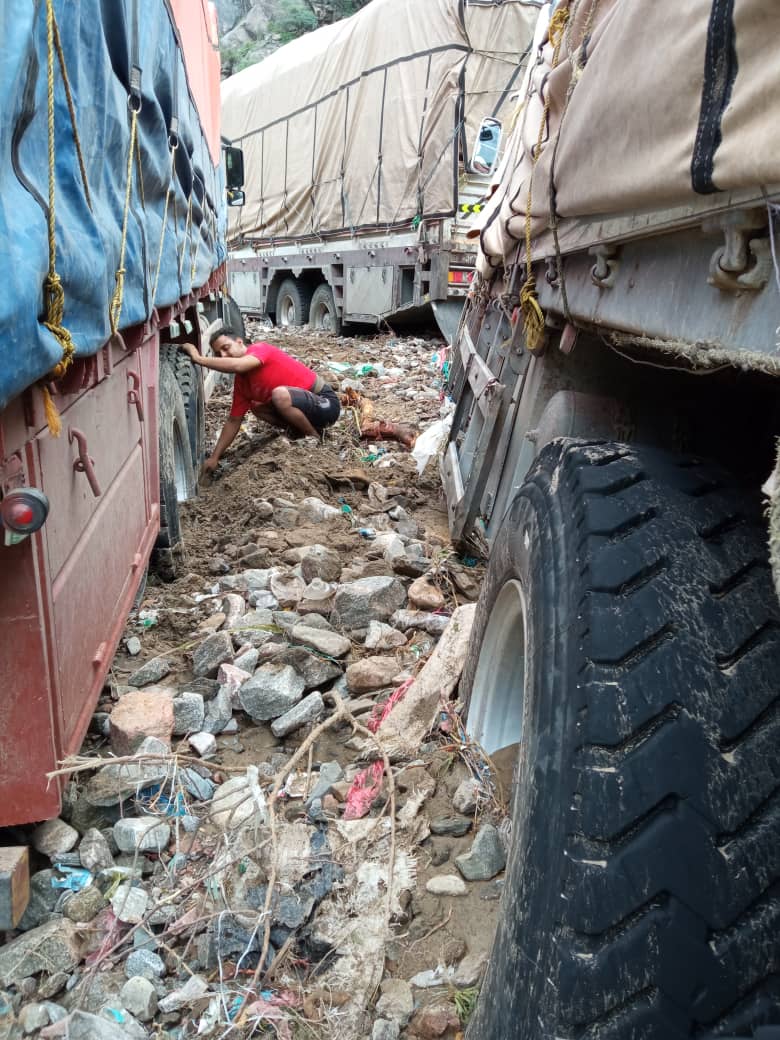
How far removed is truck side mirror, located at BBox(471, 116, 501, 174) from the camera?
20.5 feet

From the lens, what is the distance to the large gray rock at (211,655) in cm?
310

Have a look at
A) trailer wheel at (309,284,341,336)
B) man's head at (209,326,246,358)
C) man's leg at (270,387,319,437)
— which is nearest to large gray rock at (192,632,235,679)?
man's leg at (270,387,319,437)

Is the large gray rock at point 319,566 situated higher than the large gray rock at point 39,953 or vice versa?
the large gray rock at point 319,566

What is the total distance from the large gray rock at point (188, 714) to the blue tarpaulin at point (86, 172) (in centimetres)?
130

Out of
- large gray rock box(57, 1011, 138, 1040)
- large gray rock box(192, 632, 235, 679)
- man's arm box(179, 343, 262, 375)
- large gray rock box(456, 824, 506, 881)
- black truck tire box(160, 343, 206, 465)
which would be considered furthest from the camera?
man's arm box(179, 343, 262, 375)

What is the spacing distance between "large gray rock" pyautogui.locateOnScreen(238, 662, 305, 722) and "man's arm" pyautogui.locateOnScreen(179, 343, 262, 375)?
3.37 metres

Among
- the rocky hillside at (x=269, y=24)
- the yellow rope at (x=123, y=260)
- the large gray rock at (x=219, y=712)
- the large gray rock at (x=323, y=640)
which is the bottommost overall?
the large gray rock at (x=219, y=712)

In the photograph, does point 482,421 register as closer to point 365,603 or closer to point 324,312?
point 365,603

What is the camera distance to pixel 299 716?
276 centimetres

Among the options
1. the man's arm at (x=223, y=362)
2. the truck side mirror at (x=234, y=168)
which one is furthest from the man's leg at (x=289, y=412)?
the truck side mirror at (x=234, y=168)

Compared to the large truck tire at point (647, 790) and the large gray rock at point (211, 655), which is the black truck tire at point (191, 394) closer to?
the large gray rock at point (211, 655)

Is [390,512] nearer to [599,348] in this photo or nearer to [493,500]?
[493,500]

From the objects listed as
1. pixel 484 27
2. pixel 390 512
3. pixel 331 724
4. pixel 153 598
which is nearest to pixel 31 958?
pixel 331 724

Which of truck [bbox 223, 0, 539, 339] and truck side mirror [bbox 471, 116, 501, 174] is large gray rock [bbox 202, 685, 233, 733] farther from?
truck [bbox 223, 0, 539, 339]
